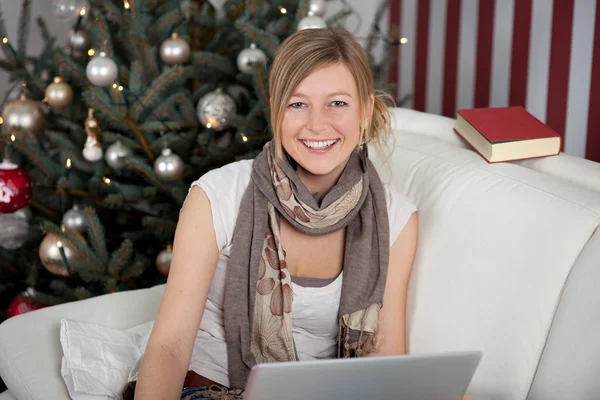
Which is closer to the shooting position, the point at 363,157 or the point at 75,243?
the point at 363,157

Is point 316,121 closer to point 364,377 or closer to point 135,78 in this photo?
point 364,377

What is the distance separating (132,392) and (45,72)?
171cm

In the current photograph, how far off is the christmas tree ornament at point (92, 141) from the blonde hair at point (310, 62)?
3.49ft

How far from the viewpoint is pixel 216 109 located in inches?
92.3

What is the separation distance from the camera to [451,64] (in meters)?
2.88

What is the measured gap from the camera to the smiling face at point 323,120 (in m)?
1.49

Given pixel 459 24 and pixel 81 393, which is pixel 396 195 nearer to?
pixel 81 393

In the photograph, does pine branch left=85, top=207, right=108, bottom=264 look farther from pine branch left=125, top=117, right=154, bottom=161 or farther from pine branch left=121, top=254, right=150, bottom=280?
pine branch left=125, top=117, right=154, bottom=161

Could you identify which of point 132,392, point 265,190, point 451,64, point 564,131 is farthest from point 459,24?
point 132,392

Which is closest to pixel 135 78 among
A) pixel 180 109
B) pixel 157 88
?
pixel 157 88

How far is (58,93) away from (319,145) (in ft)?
4.22

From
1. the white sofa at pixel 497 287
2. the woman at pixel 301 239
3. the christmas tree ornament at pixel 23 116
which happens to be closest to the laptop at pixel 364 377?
the white sofa at pixel 497 287

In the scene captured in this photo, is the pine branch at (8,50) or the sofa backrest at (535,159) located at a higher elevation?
the pine branch at (8,50)

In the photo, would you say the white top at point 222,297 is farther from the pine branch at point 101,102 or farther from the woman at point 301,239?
the pine branch at point 101,102
